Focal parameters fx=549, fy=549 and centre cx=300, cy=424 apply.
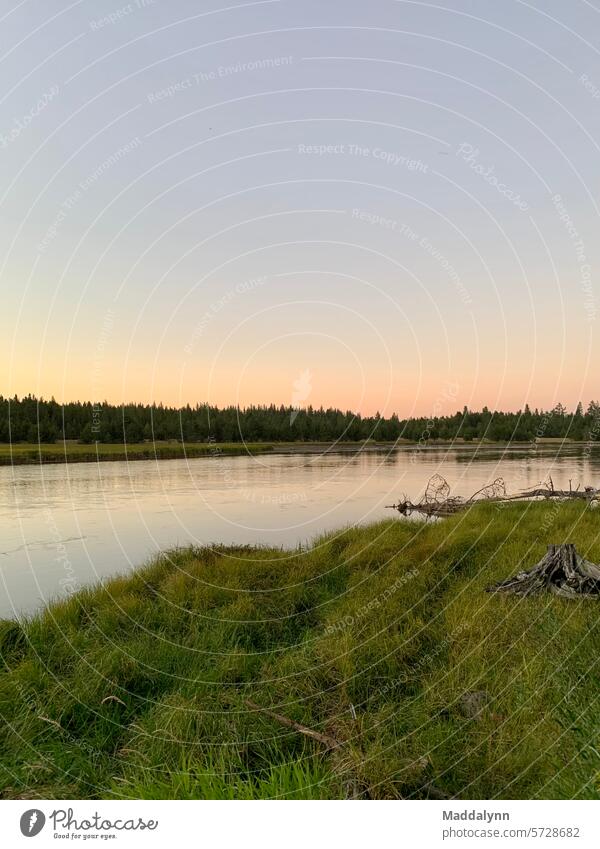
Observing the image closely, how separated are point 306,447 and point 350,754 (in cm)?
7078

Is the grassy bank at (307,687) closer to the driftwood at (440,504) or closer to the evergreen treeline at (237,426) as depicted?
the driftwood at (440,504)

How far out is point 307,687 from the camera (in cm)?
566

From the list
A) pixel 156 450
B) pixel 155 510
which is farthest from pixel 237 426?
pixel 155 510

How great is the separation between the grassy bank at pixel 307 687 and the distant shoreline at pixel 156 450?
32586mm

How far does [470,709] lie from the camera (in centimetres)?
472

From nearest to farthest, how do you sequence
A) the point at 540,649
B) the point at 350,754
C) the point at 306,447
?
the point at 350,754 → the point at 540,649 → the point at 306,447

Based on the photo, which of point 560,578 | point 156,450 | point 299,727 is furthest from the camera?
point 156,450

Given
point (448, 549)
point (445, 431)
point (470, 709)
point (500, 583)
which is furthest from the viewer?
point (445, 431)
